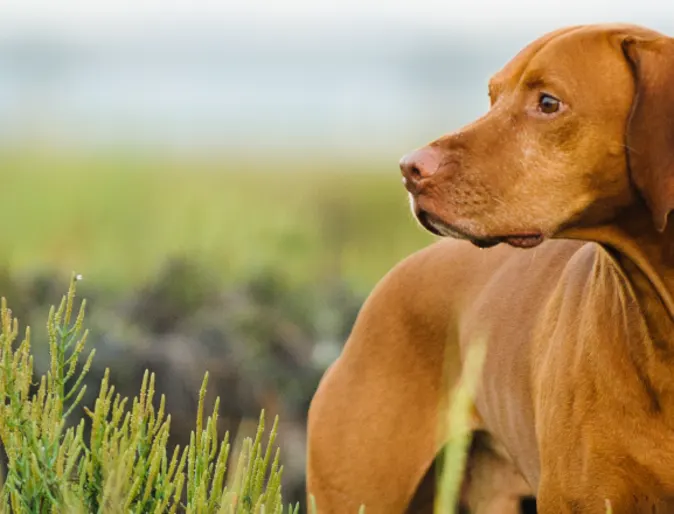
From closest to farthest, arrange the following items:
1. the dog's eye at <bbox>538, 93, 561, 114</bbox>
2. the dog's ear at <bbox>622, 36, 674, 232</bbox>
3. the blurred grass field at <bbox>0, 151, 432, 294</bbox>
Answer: the dog's ear at <bbox>622, 36, 674, 232</bbox> → the dog's eye at <bbox>538, 93, 561, 114</bbox> → the blurred grass field at <bbox>0, 151, 432, 294</bbox>

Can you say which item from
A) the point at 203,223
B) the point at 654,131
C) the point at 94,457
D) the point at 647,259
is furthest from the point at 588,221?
the point at 203,223

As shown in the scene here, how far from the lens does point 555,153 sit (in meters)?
3.56

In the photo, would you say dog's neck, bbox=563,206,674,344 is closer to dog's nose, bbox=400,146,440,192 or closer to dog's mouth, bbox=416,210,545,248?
dog's mouth, bbox=416,210,545,248

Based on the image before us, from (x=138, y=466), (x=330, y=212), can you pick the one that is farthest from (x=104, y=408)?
(x=330, y=212)

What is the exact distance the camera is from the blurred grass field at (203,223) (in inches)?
381

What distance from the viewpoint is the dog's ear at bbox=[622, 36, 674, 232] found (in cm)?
346

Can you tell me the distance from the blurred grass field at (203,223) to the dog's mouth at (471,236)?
3992 millimetres

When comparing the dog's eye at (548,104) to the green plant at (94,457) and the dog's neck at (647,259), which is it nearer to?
the dog's neck at (647,259)

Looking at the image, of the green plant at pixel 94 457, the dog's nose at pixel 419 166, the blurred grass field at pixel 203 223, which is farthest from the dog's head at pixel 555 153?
the blurred grass field at pixel 203 223

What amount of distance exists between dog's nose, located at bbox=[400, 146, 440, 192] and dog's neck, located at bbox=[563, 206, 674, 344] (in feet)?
1.27

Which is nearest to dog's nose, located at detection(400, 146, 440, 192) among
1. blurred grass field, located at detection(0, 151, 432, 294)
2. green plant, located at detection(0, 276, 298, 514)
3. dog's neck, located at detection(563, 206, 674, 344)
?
dog's neck, located at detection(563, 206, 674, 344)

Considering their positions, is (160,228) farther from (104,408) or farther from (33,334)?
(104,408)

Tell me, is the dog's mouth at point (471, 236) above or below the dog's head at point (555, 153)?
below

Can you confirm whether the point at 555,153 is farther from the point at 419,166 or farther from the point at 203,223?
the point at 203,223
